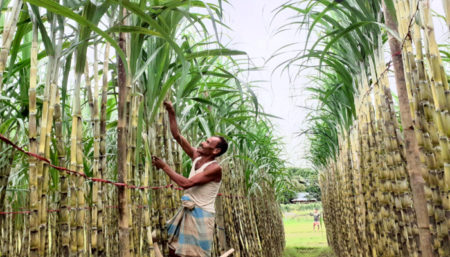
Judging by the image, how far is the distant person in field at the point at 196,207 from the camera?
6.19ft

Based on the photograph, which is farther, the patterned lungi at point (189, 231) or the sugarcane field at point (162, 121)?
the patterned lungi at point (189, 231)

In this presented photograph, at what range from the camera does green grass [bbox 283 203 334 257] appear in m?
7.43

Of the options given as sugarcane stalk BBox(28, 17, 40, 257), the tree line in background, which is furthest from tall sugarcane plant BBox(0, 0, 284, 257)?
the tree line in background

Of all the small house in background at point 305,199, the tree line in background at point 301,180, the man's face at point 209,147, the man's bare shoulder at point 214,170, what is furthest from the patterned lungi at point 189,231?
the small house in background at point 305,199

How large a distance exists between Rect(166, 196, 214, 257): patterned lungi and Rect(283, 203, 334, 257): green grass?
549 centimetres

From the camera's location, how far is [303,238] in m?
9.82

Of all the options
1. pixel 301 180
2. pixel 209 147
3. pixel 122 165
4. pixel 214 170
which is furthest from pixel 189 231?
pixel 301 180

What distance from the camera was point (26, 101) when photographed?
1377mm

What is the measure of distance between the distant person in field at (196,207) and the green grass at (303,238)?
548 centimetres

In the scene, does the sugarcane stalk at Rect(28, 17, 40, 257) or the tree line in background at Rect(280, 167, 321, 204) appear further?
the tree line in background at Rect(280, 167, 321, 204)

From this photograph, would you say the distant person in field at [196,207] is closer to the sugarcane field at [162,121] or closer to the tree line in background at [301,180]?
the sugarcane field at [162,121]

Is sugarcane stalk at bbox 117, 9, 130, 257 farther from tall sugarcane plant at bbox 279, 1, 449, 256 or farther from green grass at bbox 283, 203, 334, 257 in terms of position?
green grass at bbox 283, 203, 334, 257

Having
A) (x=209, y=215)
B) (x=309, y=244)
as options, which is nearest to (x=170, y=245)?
(x=209, y=215)

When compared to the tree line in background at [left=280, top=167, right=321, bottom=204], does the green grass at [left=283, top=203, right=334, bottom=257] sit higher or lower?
lower
